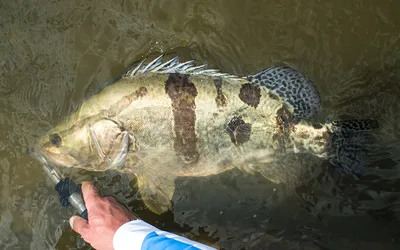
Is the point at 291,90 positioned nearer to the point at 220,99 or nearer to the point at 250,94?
the point at 250,94

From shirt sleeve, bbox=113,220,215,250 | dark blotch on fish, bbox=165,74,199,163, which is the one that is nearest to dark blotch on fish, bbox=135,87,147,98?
dark blotch on fish, bbox=165,74,199,163

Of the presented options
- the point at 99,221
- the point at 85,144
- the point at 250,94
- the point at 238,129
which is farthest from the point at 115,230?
→ the point at 250,94

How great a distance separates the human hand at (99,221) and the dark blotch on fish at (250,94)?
127 centimetres

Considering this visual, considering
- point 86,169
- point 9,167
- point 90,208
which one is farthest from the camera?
point 9,167

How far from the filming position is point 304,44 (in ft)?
13.4

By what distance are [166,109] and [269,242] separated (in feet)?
4.77

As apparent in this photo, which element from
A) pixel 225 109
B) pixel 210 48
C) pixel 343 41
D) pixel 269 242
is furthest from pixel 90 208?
pixel 343 41

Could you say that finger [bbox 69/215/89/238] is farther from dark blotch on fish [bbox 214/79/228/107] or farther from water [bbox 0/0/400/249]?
dark blotch on fish [bbox 214/79/228/107]

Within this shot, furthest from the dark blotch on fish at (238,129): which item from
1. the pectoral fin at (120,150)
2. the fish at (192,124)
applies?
the pectoral fin at (120,150)

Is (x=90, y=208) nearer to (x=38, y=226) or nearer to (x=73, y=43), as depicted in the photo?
(x=38, y=226)

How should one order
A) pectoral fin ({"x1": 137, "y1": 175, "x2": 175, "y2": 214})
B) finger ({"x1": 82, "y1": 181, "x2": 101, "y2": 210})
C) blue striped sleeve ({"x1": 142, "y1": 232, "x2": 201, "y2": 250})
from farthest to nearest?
1. pectoral fin ({"x1": 137, "y1": 175, "x2": 175, "y2": 214})
2. finger ({"x1": 82, "y1": 181, "x2": 101, "y2": 210})
3. blue striped sleeve ({"x1": 142, "y1": 232, "x2": 201, "y2": 250})

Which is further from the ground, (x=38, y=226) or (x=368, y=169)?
(x=38, y=226)

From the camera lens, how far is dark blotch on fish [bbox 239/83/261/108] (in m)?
3.37

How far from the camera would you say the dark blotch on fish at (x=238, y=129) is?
3.35 m
